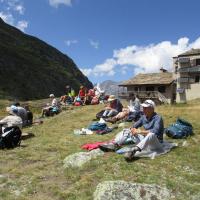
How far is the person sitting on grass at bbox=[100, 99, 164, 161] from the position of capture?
13875 millimetres

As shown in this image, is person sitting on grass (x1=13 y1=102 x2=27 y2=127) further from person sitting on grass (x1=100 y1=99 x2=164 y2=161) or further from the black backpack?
person sitting on grass (x1=100 y1=99 x2=164 y2=161)

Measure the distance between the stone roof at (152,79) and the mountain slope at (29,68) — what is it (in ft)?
88.9

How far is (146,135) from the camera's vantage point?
1460 cm

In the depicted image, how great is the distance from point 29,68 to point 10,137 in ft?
372

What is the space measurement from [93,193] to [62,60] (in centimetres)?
17675

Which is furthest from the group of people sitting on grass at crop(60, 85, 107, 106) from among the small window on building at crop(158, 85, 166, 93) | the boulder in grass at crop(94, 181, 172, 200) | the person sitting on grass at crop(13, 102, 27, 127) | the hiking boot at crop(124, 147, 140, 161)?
the small window on building at crop(158, 85, 166, 93)

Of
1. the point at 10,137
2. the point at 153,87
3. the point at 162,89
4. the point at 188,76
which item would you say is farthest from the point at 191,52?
the point at 10,137

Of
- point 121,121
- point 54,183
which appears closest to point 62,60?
point 121,121

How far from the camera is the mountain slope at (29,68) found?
11025 centimetres

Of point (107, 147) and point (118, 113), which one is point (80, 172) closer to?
point (107, 147)

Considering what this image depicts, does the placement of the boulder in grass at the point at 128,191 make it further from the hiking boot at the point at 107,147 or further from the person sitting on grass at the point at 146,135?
the hiking boot at the point at 107,147

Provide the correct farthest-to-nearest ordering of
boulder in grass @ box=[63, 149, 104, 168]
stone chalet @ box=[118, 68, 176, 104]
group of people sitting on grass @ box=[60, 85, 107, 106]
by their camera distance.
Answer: stone chalet @ box=[118, 68, 176, 104] → group of people sitting on grass @ box=[60, 85, 107, 106] → boulder in grass @ box=[63, 149, 104, 168]

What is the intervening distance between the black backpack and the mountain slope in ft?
223

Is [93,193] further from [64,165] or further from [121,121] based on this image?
[121,121]
